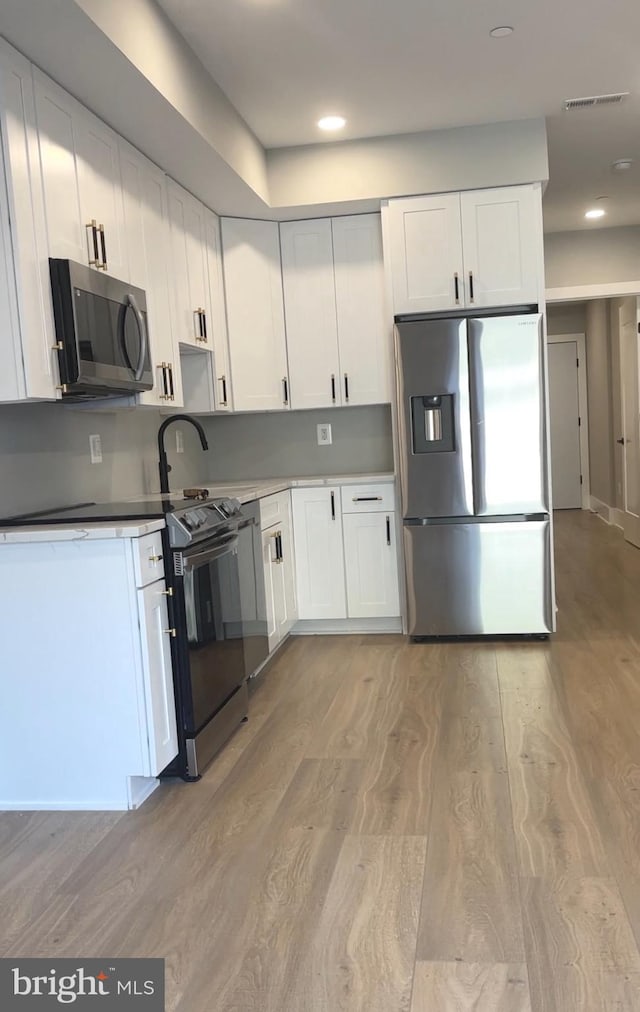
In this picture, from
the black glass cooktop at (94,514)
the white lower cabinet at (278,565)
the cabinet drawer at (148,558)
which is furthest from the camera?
the white lower cabinet at (278,565)

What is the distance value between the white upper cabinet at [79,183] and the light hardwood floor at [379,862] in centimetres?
181

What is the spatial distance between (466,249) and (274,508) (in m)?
1.64

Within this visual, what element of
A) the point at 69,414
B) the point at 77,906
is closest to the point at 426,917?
the point at 77,906

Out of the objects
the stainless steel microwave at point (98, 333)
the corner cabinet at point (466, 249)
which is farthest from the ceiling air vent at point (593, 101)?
the stainless steel microwave at point (98, 333)

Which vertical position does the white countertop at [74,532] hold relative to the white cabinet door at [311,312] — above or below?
below

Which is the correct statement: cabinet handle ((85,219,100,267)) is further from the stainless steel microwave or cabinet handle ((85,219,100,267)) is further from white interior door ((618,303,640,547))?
white interior door ((618,303,640,547))

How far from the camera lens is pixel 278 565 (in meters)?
4.12

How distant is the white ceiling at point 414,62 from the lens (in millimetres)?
2908

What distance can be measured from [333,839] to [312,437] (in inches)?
119

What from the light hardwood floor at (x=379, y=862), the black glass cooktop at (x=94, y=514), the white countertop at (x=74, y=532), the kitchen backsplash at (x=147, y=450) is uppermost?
the kitchen backsplash at (x=147, y=450)

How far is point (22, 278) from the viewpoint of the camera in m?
2.35

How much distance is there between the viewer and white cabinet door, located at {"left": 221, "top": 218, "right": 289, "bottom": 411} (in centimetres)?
438

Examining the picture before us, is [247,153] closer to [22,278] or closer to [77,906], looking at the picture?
[22,278]

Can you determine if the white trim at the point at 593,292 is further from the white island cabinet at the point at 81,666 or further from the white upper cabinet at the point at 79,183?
the white island cabinet at the point at 81,666
